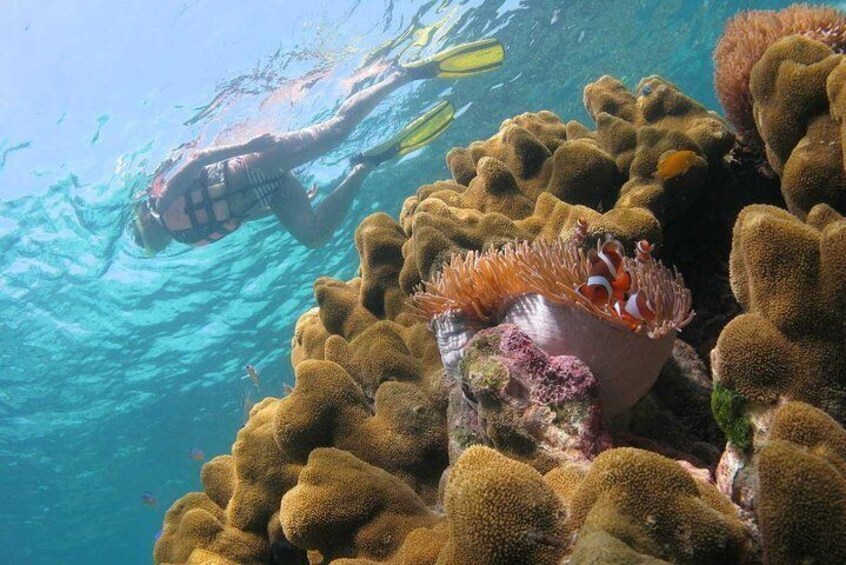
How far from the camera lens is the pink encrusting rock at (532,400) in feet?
7.08

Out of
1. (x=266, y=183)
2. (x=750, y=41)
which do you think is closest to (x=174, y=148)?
(x=266, y=183)

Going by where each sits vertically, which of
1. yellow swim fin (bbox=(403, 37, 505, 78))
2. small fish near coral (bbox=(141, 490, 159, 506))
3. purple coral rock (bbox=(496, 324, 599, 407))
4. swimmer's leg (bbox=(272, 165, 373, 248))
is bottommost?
small fish near coral (bbox=(141, 490, 159, 506))

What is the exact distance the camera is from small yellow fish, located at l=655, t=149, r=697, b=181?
3303mm

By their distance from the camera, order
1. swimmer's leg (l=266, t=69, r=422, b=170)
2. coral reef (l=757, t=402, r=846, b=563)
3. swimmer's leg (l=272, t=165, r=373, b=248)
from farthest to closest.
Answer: swimmer's leg (l=266, t=69, r=422, b=170)
swimmer's leg (l=272, t=165, r=373, b=248)
coral reef (l=757, t=402, r=846, b=563)

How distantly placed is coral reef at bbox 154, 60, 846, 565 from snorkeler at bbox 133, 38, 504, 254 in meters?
6.72

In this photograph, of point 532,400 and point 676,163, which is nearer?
point 532,400

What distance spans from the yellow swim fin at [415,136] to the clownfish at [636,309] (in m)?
9.11

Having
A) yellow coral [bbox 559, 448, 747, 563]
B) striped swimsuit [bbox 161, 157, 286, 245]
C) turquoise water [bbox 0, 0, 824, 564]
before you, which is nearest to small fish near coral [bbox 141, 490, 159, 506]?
turquoise water [bbox 0, 0, 824, 564]

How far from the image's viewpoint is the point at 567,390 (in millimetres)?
2207

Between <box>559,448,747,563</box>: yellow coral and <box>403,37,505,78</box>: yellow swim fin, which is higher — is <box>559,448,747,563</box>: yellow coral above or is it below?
below

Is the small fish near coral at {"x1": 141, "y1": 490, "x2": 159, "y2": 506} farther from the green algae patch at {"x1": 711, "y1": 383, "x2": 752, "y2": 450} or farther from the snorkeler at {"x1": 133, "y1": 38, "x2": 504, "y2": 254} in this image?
the green algae patch at {"x1": 711, "y1": 383, "x2": 752, "y2": 450}

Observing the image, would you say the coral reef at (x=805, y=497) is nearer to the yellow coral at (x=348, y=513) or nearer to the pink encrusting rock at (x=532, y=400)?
the pink encrusting rock at (x=532, y=400)

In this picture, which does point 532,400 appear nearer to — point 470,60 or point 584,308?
point 584,308

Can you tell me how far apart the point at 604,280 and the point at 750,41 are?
2.30 metres
